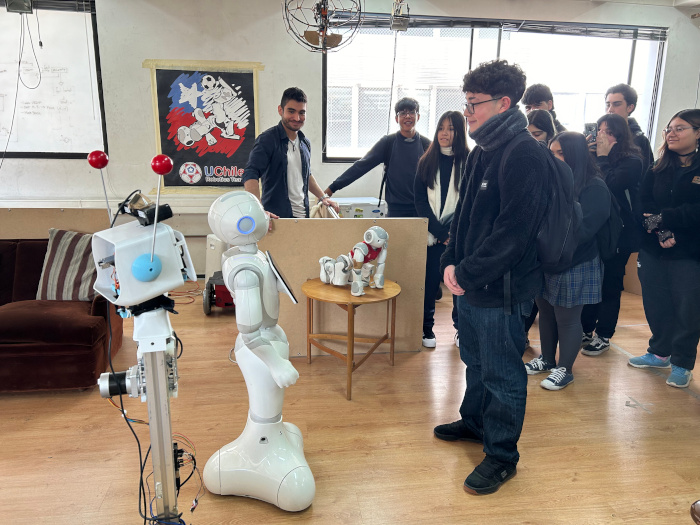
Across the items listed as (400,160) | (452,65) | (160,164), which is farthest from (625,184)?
(160,164)

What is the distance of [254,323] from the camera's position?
1573mm

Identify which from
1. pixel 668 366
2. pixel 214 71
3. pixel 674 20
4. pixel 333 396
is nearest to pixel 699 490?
pixel 668 366

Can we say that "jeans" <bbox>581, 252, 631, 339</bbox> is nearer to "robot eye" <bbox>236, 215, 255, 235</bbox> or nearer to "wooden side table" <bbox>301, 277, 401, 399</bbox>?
"wooden side table" <bbox>301, 277, 401, 399</bbox>

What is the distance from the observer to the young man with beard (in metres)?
2.81

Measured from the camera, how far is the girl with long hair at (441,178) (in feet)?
9.40

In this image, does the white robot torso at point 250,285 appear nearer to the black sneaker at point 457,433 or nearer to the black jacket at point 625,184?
the black sneaker at point 457,433

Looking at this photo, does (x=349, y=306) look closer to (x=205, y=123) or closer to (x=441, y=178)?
(x=441, y=178)

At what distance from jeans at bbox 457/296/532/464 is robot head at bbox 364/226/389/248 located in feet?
2.59

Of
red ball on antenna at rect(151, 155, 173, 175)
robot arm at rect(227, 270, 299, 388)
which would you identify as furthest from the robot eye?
red ball on antenna at rect(151, 155, 173, 175)

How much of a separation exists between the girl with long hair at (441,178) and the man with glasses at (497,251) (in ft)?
3.42

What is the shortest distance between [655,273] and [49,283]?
359cm

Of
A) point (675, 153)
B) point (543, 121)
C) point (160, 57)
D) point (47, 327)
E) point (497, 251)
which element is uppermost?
point (160, 57)

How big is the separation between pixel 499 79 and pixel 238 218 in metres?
0.99

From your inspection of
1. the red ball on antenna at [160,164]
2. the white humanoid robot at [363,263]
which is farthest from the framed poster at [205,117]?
the red ball on antenna at [160,164]
